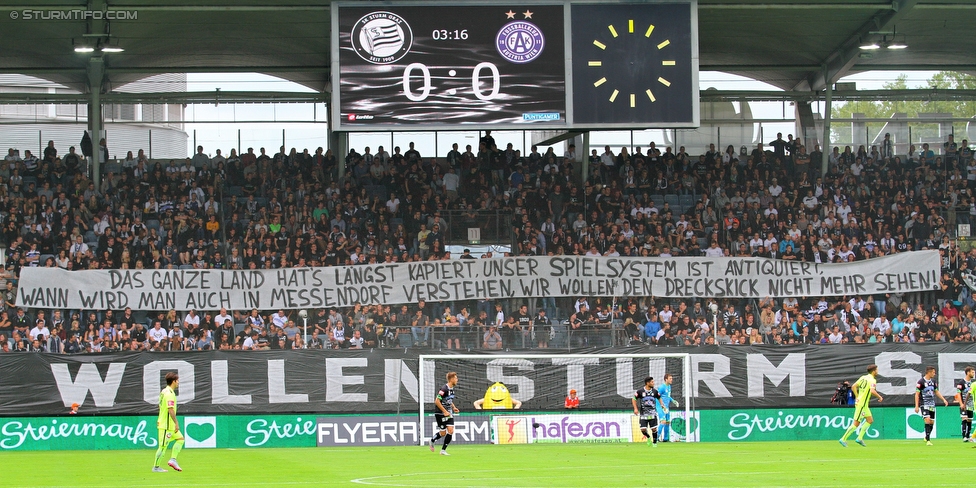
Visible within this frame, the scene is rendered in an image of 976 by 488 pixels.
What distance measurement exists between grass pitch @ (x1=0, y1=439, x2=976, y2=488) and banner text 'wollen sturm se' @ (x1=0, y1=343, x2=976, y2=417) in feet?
7.19

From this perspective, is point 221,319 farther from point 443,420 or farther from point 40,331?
point 443,420

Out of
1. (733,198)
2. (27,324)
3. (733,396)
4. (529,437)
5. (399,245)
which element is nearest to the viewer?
(529,437)

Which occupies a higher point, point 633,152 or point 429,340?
point 633,152

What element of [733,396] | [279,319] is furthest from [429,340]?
[733,396]

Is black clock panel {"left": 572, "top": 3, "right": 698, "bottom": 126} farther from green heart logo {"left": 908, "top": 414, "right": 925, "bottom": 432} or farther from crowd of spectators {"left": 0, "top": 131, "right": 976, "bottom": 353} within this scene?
green heart logo {"left": 908, "top": 414, "right": 925, "bottom": 432}

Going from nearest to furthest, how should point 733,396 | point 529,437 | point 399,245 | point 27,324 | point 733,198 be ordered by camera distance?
1. point 529,437
2. point 733,396
3. point 27,324
4. point 399,245
5. point 733,198

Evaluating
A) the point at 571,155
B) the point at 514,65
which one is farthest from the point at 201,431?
the point at 571,155

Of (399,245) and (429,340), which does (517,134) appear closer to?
(399,245)

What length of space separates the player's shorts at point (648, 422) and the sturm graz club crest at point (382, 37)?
9827 millimetres

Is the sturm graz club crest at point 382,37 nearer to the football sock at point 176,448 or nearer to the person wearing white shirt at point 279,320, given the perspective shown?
the person wearing white shirt at point 279,320

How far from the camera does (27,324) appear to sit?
3089cm

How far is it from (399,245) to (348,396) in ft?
21.7

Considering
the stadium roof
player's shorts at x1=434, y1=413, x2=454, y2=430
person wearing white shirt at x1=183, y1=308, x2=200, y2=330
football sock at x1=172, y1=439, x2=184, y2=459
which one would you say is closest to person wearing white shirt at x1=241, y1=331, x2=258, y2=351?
person wearing white shirt at x1=183, y1=308, x2=200, y2=330

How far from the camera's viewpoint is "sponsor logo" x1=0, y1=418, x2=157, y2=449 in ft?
86.1
